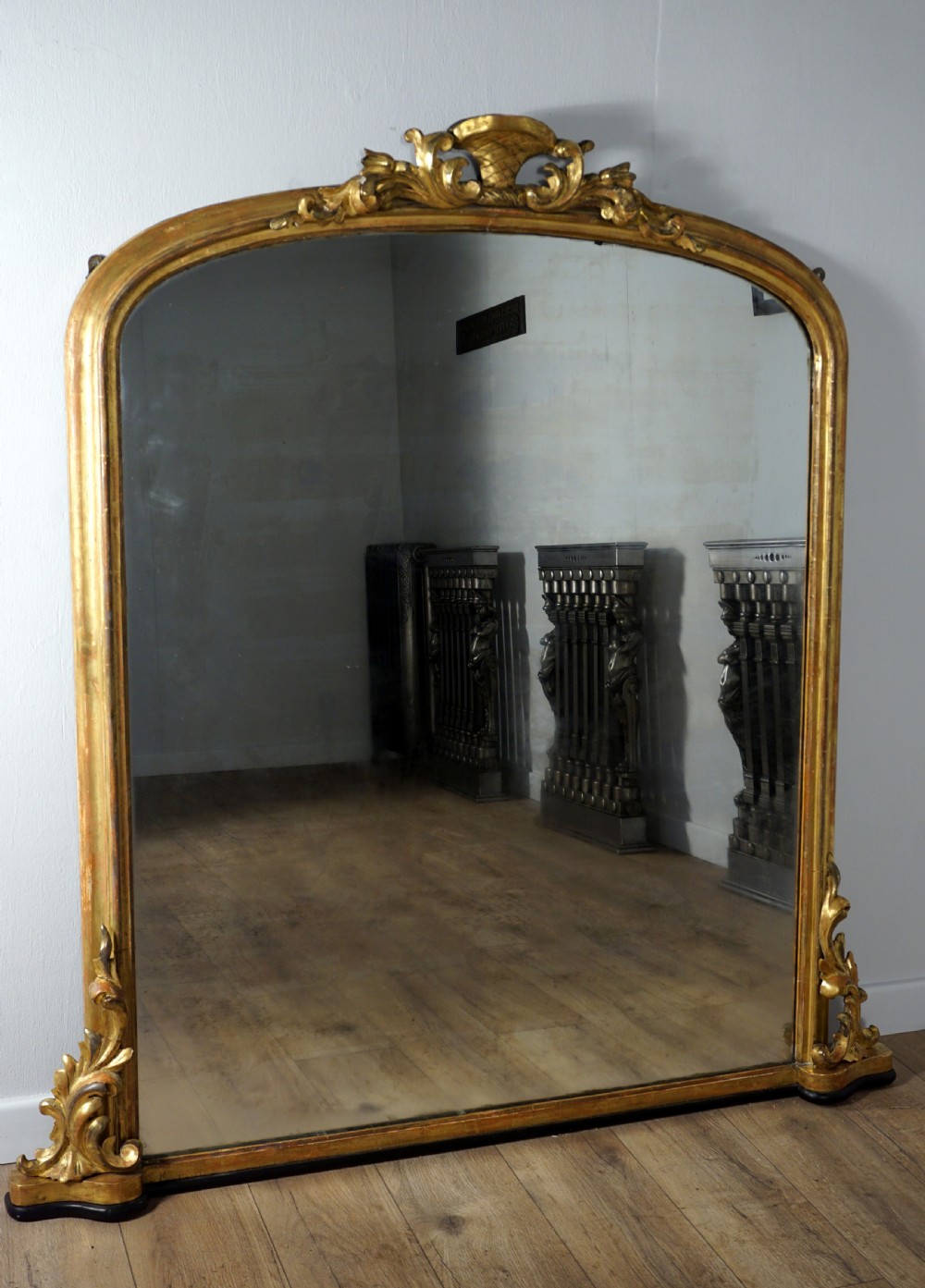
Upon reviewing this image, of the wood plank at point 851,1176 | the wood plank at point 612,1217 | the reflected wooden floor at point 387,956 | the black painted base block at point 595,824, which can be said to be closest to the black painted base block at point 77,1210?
the reflected wooden floor at point 387,956

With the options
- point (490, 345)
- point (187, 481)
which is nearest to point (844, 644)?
point (490, 345)

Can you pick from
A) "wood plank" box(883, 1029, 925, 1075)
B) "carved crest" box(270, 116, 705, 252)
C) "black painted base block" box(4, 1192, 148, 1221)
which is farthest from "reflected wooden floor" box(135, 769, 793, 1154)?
"carved crest" box(270, 116, 705, 252)

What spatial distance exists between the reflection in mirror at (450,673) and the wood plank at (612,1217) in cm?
13

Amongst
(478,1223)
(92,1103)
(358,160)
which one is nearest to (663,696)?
(478,1223)

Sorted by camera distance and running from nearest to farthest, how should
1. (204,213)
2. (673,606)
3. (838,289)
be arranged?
(204,213) < (673,606) < (838,289)

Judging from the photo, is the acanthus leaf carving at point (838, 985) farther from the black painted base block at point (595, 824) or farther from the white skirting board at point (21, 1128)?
the white skirting board at point (21, 1128)

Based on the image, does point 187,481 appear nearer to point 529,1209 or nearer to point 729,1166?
point 529,1209

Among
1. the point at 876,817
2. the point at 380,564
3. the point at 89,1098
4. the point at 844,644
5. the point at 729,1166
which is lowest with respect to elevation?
the point at 729,1166

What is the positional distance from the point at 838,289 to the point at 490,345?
77 centimetres

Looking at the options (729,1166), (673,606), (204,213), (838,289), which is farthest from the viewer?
(838,289)

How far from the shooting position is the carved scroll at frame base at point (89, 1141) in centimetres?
196

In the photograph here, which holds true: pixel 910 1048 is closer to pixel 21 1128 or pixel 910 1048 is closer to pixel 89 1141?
pixel 89 1141

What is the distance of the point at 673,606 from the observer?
2.26 meters

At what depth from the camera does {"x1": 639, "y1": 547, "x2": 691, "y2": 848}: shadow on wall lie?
2248 mm
